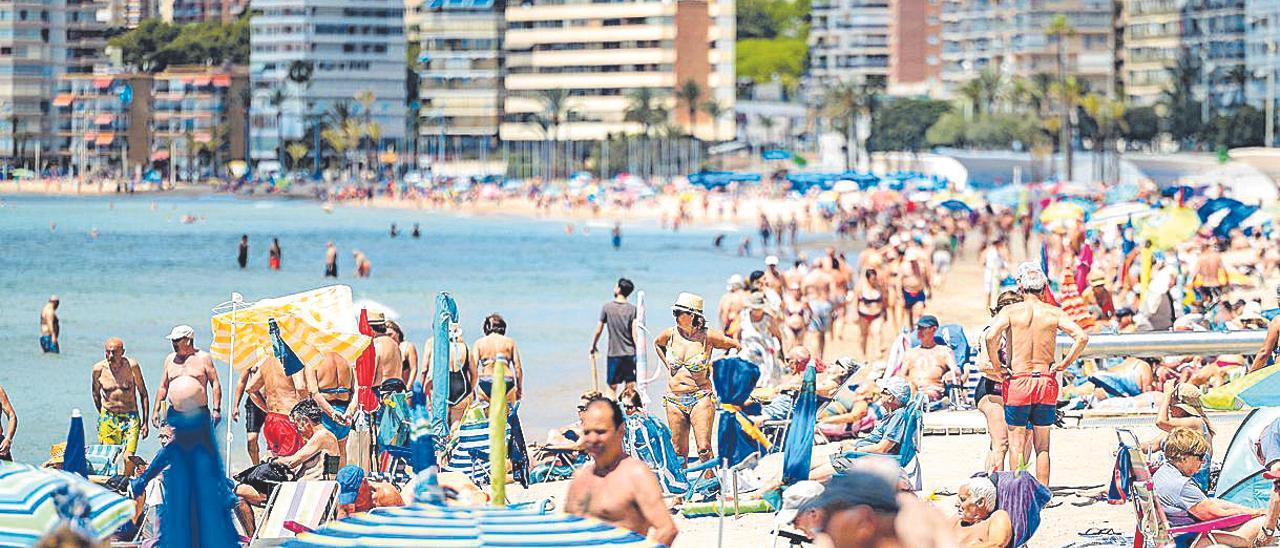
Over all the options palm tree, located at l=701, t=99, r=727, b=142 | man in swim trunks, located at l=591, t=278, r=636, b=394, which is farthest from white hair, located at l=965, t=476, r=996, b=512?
palm tree, located at l=701, t=99, r=727, b=142

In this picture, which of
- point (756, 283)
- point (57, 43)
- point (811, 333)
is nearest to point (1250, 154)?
point (57, 43)

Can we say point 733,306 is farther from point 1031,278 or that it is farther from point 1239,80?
point 1239,80

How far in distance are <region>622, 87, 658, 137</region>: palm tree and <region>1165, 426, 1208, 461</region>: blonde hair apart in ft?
337

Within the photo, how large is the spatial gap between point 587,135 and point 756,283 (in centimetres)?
10165

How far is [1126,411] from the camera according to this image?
1120 centimetres

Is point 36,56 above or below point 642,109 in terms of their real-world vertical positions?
above

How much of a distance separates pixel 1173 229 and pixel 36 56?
Result: 163 ft

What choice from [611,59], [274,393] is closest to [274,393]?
[274,393]

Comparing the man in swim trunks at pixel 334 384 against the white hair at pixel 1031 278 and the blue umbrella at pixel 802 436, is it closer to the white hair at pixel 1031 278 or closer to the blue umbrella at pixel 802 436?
the blue umbrella at pixel 802 436

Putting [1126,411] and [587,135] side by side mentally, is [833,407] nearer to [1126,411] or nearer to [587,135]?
[1126,411]

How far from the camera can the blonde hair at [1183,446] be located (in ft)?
22.7

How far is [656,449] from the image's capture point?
29.1 feet

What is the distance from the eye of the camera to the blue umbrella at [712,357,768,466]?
362 inches

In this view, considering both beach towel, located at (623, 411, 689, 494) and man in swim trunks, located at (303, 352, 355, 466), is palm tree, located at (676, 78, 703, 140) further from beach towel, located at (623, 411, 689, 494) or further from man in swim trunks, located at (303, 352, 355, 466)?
beach towel, located at (623, 411, 689, 494)
